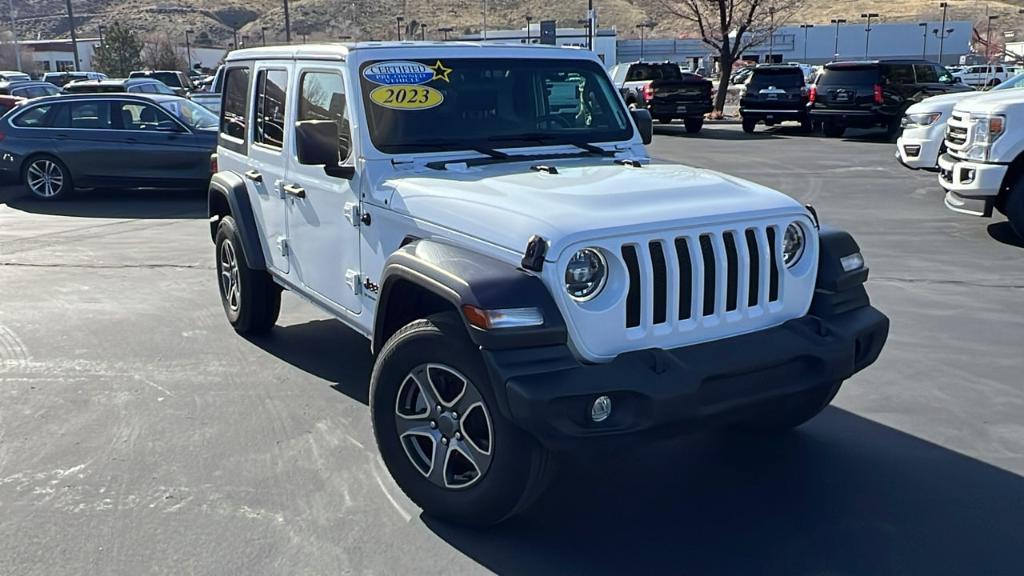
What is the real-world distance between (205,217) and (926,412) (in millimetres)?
9354

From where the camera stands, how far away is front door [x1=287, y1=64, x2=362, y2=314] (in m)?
4.61

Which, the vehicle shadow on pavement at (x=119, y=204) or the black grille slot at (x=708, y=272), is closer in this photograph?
the black grille slot at (x=708, y=272)

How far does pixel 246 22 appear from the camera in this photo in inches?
4486

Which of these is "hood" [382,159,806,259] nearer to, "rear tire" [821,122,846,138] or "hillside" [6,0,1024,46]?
"rear tire" [821,122,846,138]

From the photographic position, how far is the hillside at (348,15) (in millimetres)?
105688

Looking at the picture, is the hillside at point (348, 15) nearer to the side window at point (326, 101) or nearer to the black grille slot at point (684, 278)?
the side window at point (326, 101)

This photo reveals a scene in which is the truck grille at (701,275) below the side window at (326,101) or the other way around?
below

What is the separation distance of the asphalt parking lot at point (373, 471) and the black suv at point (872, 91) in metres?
14.4

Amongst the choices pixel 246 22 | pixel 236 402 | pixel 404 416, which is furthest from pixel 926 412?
pixel 246 22

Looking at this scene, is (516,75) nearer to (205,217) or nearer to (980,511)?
(980,511)

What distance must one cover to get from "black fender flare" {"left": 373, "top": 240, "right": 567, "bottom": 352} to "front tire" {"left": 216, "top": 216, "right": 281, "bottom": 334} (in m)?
2.70

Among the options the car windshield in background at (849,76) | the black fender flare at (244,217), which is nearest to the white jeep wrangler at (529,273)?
the black fender flare at (244,217)

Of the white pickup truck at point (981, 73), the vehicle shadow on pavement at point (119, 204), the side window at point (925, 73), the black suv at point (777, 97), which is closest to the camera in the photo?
the vehicle shadow on pavement at point (119, 204)

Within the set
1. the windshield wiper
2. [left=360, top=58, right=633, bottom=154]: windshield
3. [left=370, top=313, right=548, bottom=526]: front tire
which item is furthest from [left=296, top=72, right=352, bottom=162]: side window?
[left=370, top=313, right=548, bottom=526]: front tire
